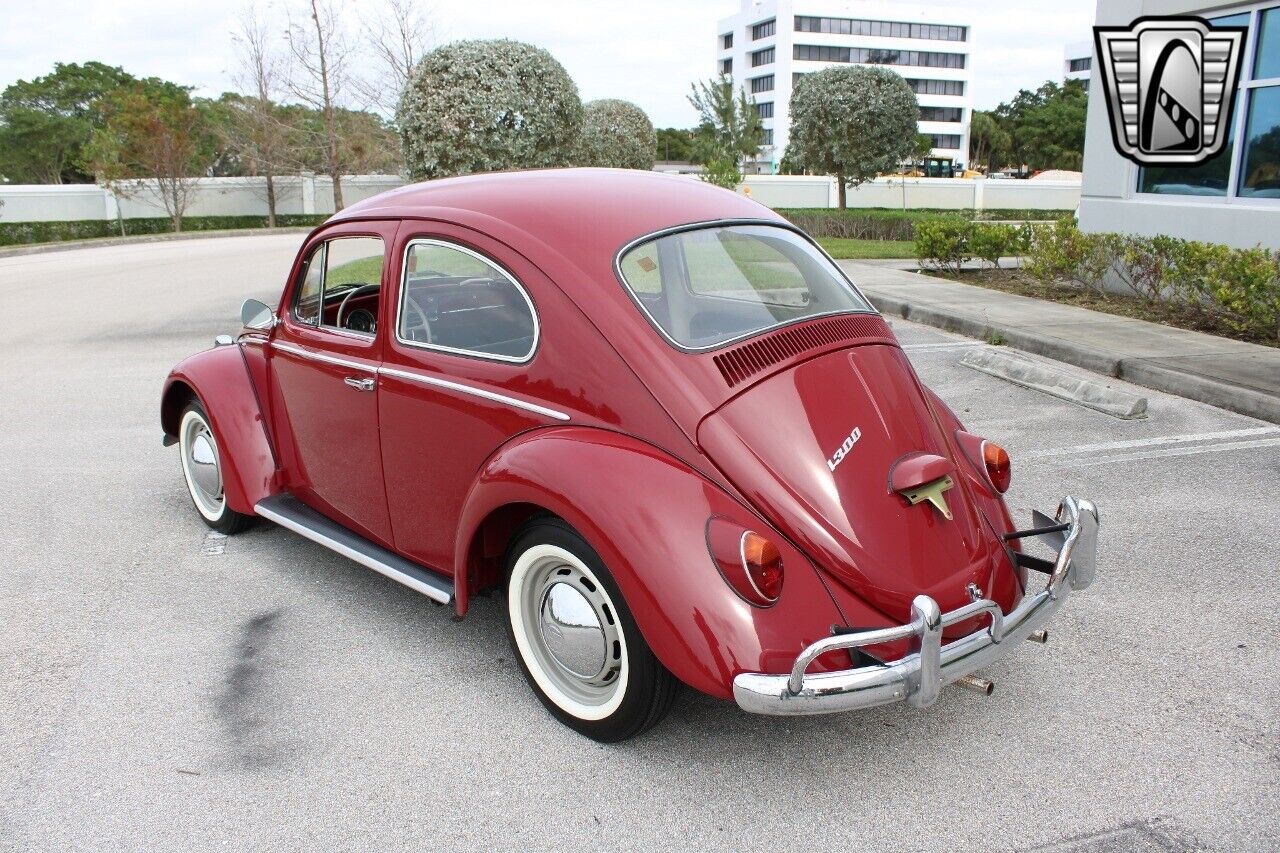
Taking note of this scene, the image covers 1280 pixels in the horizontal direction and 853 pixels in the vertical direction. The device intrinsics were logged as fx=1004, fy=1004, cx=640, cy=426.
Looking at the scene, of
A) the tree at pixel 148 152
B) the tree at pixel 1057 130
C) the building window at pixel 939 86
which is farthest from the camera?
the building window at pixel 939 86

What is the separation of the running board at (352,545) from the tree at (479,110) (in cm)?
1184

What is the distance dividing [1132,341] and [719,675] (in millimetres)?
7748

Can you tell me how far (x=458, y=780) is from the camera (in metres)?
3.01

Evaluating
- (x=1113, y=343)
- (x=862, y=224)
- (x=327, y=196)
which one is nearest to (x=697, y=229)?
(x=1113, y=343)

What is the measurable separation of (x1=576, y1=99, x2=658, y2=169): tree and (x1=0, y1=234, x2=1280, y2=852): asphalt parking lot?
2244 cm

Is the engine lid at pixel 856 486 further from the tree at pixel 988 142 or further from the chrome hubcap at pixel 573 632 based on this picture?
the tree at pixel 988 142

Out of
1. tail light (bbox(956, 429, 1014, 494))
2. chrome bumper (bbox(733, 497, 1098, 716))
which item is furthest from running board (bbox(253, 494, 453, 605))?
tail light (bbox(956, 429, 1014, 494))

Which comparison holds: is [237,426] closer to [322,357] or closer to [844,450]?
[322,357]

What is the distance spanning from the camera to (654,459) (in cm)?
298

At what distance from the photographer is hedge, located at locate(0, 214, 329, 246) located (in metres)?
32.8

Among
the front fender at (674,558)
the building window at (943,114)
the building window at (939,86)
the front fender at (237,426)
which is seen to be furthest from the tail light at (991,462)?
the building window at (939,86)

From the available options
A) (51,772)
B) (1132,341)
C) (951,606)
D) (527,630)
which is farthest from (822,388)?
(1132,341)

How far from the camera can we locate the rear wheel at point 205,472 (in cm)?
491

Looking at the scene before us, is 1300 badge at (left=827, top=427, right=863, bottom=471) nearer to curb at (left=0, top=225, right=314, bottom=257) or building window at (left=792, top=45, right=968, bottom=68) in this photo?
curb at (left=0, top=225, right=314, bottom=257)
